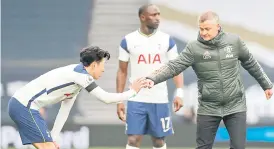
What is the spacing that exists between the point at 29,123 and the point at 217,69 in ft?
6.85

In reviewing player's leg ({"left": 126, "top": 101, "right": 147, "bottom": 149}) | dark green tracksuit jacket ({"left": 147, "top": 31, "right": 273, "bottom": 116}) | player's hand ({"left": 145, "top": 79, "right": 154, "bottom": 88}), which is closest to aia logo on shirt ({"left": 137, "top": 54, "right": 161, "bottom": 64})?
player's leg ({"left": 126, "top": 101, "right": 147, "bottom": 149})

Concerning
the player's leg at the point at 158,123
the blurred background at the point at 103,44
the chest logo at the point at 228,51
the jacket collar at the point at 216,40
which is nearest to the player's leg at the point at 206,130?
the chest logo at the point at 228,51

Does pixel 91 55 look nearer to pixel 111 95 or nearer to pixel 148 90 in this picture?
pixel 111 95

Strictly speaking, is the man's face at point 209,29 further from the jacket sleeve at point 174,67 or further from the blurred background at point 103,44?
the blurred background at point 103,44

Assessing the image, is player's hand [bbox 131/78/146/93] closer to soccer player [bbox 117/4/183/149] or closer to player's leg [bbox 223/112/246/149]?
player's leg [bbox 223/112/246/149]

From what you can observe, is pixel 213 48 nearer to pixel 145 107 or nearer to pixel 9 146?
pixel 145 107

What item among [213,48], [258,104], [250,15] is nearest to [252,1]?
[250,15]

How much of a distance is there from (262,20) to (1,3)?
4236 mm

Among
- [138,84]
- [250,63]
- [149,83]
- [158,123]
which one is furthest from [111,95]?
[158,123]

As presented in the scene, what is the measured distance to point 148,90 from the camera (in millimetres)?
12625

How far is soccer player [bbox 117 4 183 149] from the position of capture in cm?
1259

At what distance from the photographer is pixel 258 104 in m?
15.9

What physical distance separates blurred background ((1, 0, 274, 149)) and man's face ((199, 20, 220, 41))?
5.28 metres

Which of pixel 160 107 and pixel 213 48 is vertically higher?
pixel 213 48
